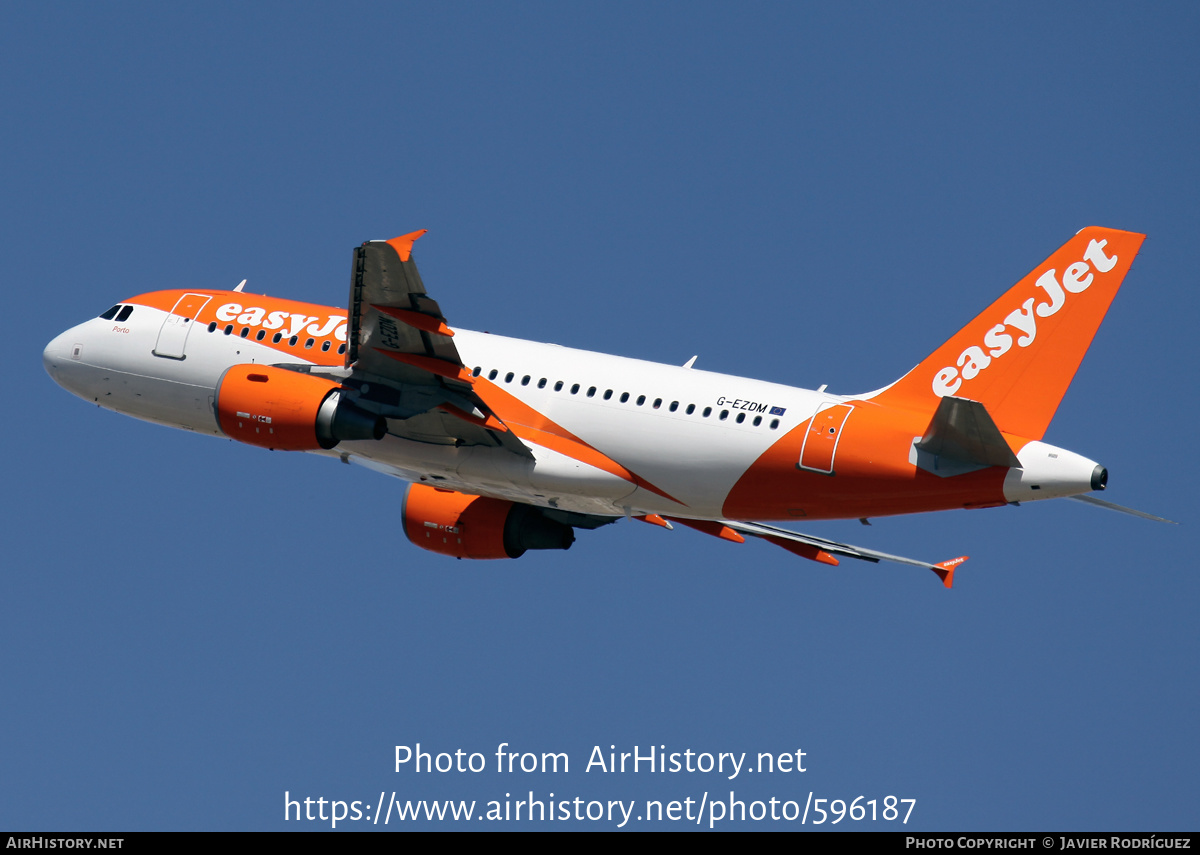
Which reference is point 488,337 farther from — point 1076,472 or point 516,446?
point 1076,472

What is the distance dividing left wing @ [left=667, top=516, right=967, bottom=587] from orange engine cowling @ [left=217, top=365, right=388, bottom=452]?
8.00 metres

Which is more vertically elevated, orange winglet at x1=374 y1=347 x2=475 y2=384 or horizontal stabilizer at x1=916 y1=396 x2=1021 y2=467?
orange winglet at x1=374 y1=347 x2=475 y2=384

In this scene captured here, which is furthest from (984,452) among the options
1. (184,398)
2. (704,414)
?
(184,398)

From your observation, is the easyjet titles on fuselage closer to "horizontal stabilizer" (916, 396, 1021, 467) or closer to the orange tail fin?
"horizontal stabilizer" (916, 396, 1021, 467)

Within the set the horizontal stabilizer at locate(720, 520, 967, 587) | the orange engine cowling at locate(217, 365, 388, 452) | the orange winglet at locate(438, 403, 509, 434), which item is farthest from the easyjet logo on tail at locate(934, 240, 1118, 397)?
the orange engine cowling at locate(217, 365, 388, 452)

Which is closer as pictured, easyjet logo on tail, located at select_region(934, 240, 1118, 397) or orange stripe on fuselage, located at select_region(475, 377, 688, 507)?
easyjet logo on tail, located at select_region(934, 240, 1118, 397)

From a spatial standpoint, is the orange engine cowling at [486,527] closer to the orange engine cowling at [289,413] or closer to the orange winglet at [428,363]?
the orange engine cowling at [289,413]

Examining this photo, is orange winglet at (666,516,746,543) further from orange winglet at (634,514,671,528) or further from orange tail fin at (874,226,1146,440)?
orange tail fin at (874,226,1146,440)

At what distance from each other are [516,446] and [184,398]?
27.3 feet

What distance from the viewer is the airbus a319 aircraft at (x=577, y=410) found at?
2933 cm

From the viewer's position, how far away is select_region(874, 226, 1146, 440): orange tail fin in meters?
29.2

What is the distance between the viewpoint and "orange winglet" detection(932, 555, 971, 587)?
33594 millimetres

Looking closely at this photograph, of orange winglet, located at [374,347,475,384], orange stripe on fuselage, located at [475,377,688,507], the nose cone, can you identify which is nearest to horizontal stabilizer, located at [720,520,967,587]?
orange stripe on fuselage, located at [475,377,688,507]

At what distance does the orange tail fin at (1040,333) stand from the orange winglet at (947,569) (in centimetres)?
504
